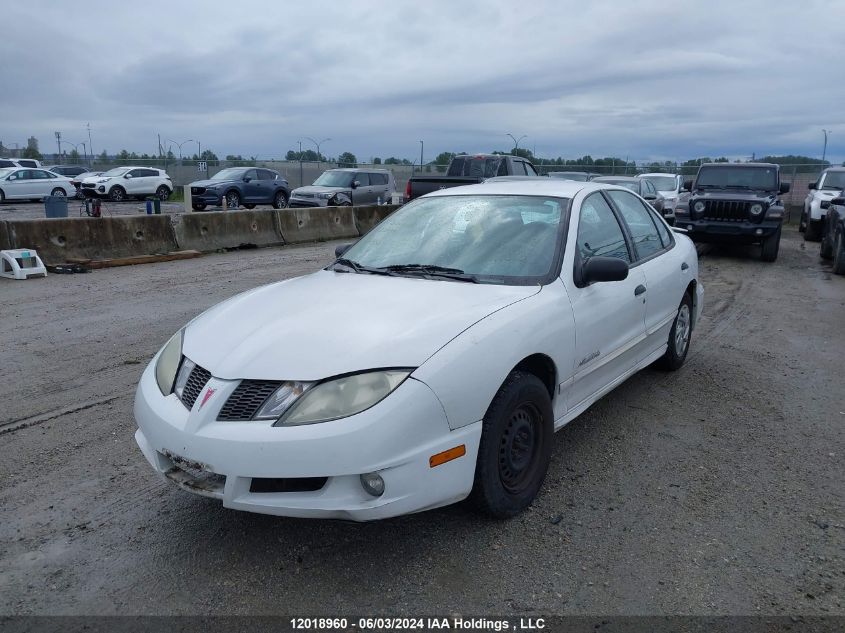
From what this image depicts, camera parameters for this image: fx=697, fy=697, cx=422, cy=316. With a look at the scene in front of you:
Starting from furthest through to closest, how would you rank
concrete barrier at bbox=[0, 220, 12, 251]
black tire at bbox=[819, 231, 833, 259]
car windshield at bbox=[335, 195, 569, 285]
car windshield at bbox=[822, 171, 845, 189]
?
car windshield at bbox=[822, 171, 845, 189], black tire at bbox=[819, 231, 833, 259], concrete barrier at bbox=[0, 220, 12, 251], car windshield at bbox=[335, 195, 569, 285]

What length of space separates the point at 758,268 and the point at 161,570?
1251 cm

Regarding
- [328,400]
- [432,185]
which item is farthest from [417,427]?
[432,185]

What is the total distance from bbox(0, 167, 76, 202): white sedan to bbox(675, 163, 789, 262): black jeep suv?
25.3 meters

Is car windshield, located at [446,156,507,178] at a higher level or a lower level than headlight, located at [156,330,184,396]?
higher

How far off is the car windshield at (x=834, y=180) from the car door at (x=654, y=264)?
50.9ft

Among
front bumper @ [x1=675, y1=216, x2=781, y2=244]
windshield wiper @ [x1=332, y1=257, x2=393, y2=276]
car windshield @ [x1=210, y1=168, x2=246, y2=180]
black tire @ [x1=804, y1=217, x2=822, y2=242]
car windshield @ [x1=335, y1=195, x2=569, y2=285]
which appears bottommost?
black tire @ [x1=804, y1=217, x2=822, y2=242]

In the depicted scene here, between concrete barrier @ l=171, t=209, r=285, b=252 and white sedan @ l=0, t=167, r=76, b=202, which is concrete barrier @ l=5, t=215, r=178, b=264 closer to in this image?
concrete barrier @ l=171, t=209, r=285, b=252

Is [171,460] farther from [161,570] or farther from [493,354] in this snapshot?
[493,354]

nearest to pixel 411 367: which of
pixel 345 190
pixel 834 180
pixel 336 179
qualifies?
pixel 834 180

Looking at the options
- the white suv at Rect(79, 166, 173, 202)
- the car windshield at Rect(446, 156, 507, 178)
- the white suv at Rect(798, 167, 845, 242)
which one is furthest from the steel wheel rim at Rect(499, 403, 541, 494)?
the white suv at Rect(79, 166, 173, 202)

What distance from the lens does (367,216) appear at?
719 inches

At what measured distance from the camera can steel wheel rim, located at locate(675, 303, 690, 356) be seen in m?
5.78

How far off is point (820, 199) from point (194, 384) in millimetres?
18048

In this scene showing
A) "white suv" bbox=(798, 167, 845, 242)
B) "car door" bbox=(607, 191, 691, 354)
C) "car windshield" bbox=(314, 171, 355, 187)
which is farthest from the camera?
"car windshield" bbox=(314, 171, 355, 187)
